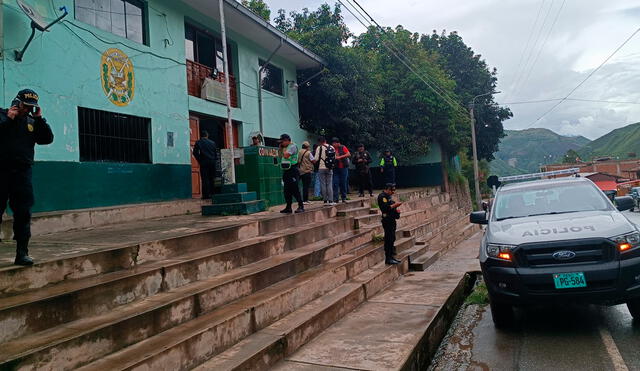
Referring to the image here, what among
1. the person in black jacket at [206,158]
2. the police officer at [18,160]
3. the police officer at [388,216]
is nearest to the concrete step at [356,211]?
the police officer at [388,216]

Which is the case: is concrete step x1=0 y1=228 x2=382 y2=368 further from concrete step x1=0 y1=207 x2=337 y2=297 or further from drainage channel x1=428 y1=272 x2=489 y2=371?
drainage channel x1=428 y1=272 x2=489 y2=371

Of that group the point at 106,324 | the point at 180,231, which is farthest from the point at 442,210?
the point at 106,324

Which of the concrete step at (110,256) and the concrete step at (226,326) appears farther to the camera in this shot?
the concrete step at (110,256)

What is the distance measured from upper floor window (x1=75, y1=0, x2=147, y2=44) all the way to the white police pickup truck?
27.7ft

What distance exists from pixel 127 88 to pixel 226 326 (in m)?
7.06

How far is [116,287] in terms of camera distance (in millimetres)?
3699

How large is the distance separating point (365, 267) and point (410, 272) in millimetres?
1458

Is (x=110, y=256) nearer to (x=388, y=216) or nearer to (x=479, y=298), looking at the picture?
(x=388, y=216)

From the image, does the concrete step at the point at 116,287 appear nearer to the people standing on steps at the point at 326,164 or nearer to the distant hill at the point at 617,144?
the people standing on steps at the point at 326,164

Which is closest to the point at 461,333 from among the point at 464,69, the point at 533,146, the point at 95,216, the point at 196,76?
the point at 95,216

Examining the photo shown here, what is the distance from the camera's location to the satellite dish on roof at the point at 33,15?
6.74 meters

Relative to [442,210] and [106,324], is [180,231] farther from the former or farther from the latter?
[442,210]

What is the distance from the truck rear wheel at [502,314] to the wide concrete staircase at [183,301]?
171cm

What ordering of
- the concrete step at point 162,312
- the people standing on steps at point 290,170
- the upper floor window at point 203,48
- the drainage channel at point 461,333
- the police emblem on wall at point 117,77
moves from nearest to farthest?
the concrete step at point 162,312 → the drainage channel at point 461,333 → the people standing on steps at point 290,170 → the police emblem on wall at point 117,77 → the upper floor window at point 203,48
